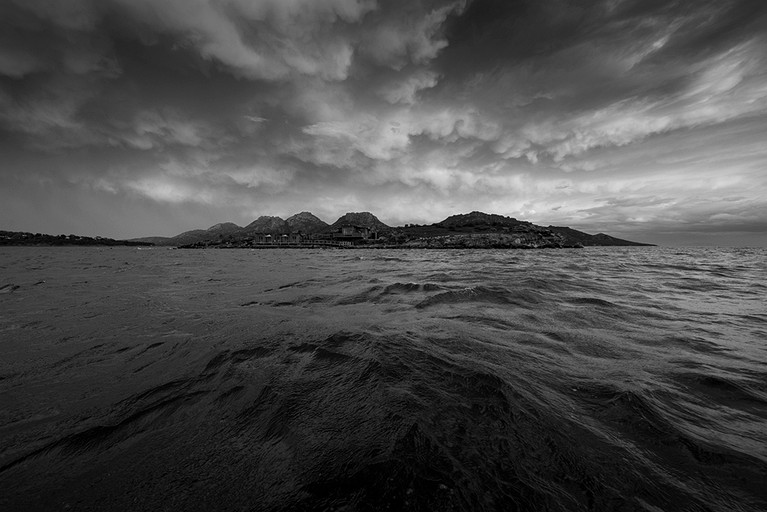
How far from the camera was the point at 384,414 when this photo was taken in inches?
145

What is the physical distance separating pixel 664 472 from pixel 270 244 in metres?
169

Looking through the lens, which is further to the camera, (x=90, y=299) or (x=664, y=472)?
(x=90, y=299)

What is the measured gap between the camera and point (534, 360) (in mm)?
5543

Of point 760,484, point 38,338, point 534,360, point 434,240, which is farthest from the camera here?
point 434,240

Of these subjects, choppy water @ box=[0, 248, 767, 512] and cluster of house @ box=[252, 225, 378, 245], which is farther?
cluster of house @ box=[252, 225, 378, 245]

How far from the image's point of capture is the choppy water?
8.50 feet

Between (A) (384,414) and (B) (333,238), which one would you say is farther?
(B) (333,238)

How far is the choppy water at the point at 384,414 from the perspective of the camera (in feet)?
8.50

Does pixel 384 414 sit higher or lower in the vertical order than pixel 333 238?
lower

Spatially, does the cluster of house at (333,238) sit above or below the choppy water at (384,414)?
above

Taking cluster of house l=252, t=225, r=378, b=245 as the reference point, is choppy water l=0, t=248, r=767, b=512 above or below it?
below

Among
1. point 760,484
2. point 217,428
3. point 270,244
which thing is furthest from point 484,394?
point 270,244

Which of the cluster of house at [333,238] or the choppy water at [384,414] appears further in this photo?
the cluster of house at [333,238]

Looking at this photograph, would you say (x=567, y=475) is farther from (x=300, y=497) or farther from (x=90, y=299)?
(x=90, y=299)
